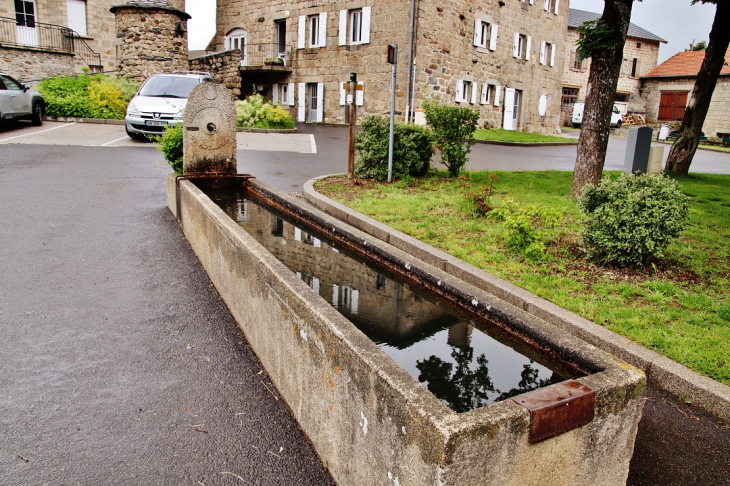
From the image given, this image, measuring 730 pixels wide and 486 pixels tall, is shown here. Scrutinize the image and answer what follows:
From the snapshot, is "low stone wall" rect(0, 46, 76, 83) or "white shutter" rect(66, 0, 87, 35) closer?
"low stone wall" rect(0, 46, 76, 83)

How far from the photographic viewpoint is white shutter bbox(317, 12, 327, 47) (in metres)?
26.6

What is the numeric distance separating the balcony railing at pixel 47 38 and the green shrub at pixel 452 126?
23.3 meters

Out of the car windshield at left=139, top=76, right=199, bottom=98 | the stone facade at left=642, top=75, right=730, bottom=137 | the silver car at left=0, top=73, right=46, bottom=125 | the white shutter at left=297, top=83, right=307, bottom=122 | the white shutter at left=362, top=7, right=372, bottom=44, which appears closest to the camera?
the car windshield at left=139, top=76, right=199, bottom=98

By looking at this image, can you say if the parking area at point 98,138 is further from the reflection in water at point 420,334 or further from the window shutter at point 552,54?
the window shutter at point 552,54

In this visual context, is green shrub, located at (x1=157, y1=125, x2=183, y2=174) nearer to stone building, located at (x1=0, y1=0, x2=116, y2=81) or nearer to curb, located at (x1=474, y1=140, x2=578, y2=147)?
curb, located at (x1=474, y1=140, x2=578, y2=147)

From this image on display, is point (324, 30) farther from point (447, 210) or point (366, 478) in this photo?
point (366, 478)

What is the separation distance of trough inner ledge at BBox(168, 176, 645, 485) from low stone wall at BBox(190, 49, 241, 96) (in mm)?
25686

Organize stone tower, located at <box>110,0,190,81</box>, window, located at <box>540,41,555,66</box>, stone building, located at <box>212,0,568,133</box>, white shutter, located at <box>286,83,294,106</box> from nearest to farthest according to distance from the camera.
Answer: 1. stone tower, located at <box>110,0,190,81</box>
2. stone building, located at <box>212,0,568,133</box>
3. white shutter, located at <box>286,83,294,106</box>
4. window, located at <box>540,41,555,66</box>

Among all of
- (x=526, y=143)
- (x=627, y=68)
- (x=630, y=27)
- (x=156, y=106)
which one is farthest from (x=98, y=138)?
(x=630, y=27)

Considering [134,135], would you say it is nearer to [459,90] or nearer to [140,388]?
[140,388]

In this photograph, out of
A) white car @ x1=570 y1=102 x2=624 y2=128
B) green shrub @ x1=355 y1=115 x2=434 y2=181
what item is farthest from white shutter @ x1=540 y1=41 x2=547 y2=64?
green shrub @ x1=355 y1=115 x2=434 y2=181

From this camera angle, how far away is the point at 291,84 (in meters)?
29.2

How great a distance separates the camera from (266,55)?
29422 mm

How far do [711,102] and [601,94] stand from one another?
3503cm
